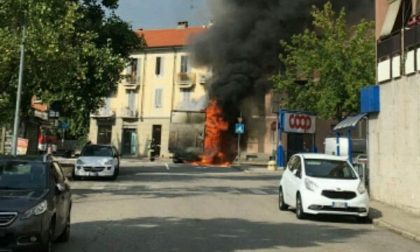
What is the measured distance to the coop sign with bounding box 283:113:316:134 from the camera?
34.7m

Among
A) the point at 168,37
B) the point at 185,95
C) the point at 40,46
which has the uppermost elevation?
the point at 168,37

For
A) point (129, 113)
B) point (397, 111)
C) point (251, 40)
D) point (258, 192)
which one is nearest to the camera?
point (397, 111)

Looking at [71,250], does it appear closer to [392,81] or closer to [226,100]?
[392,81]

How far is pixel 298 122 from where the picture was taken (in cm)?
3500

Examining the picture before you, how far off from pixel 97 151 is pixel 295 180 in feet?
43.2

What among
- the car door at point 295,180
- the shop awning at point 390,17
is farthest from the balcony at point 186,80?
the car door at point 295,180

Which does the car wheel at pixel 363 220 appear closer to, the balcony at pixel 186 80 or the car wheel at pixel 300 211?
the car wheel at pixel 300 211

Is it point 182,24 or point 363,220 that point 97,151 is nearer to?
point 363,220

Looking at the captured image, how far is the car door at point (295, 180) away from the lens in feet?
48.8

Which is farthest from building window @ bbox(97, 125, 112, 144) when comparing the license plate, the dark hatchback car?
the dark hatchback car

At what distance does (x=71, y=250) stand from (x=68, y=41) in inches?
504

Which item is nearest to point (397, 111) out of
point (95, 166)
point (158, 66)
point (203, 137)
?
point (95, 166)

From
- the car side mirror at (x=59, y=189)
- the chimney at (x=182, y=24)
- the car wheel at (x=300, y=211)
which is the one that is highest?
the chimney at (x=182, y=24)

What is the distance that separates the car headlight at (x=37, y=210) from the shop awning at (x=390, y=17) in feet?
43.1
